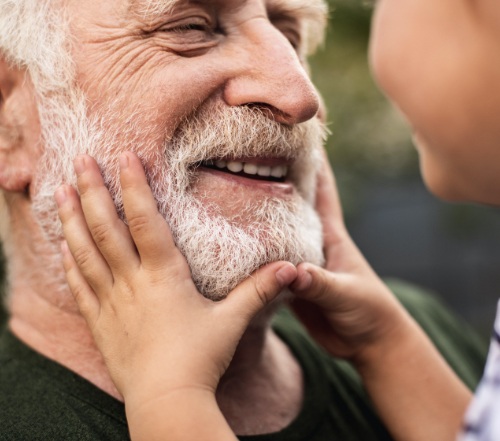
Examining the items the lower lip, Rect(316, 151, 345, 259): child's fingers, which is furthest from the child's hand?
the lower lip

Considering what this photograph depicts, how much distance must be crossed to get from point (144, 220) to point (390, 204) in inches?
345

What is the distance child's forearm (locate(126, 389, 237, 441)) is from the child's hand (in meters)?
0.54

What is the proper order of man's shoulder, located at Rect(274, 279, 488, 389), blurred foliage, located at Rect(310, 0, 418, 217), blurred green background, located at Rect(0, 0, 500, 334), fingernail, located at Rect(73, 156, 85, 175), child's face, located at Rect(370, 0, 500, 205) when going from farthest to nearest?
1. blurred green background, located at Rect(0, 0, 500, 334)
2. blurred foliage, located at Rect(310, 0, 418, 217)
3. man's shoulder, located at Rect(274, 279, 488, 389)
4. fingernail, located at Rect(73, 156, 85, 175)
5. child's face, located at Rect(370, 0, 500, 205)

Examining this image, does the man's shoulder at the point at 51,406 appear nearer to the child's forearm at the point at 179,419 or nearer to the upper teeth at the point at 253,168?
the child's forearm at the point at 179,419

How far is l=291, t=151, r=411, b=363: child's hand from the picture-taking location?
224 centimetres

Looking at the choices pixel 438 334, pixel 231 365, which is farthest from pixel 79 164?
pixel 438 334

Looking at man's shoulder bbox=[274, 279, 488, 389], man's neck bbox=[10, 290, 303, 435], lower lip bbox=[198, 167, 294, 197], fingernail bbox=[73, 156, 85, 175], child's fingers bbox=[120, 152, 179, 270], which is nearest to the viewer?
child's fingers bbox=[120, 152, 179, 270]

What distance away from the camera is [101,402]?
203 centimetres

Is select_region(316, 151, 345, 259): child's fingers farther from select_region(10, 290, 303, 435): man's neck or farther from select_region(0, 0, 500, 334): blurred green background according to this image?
select_region(0, 0, 500, 334): blurred green background

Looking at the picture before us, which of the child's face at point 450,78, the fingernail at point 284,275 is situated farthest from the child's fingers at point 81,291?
the child's face at point 450,78

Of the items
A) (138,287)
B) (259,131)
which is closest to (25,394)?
(138,287)

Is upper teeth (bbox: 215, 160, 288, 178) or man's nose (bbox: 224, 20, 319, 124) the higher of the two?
man's nose (bbox: 224, 20, 319, 124)

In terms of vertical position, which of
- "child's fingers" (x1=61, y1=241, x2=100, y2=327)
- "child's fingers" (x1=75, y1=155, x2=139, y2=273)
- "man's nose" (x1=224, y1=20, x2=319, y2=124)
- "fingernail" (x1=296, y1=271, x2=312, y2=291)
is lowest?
"child's fingers" (x1=61, y1=241, x2=100, y2=327)

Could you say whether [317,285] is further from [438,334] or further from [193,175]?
[438,334]
